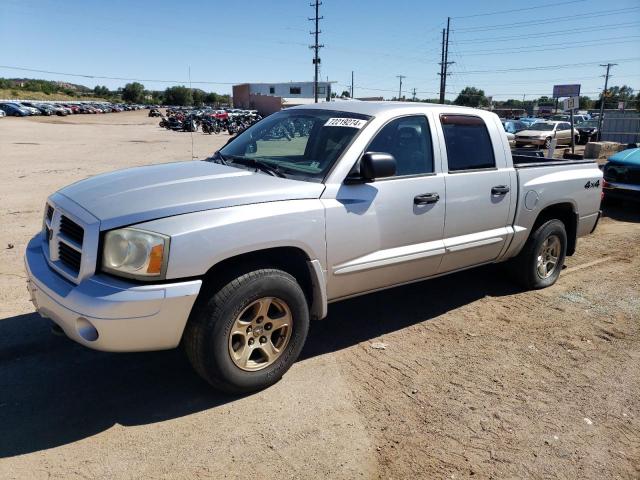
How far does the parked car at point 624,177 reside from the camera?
9625 millimetres

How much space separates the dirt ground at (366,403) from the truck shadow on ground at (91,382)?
0.01 m

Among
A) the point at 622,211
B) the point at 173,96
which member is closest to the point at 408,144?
the point at 622,211

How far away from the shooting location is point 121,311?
2.74 meters

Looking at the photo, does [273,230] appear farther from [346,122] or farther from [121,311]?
[346,122]

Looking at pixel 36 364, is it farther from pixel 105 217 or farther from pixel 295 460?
pixel 295 460

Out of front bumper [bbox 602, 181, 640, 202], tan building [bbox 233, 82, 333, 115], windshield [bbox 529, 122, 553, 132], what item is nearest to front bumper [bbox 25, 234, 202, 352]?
front bumper [bbox 602, 181, 640, 202]

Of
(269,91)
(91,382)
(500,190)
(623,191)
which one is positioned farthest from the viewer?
Answer: (269,91)

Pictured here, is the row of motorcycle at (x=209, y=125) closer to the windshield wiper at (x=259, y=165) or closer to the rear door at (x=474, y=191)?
the rear door at (x=474, y=191)

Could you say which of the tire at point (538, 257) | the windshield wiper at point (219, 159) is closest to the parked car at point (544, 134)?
the tire at point (538, 257)

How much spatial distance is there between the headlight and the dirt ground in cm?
94

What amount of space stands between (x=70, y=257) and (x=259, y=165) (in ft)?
4.87

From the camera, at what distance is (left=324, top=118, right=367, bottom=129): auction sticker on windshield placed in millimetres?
3861

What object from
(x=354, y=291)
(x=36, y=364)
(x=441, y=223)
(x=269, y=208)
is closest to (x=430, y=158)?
(x=441, y=223)

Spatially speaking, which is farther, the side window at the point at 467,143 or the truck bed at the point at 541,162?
the truck bed at the point at 541,162
